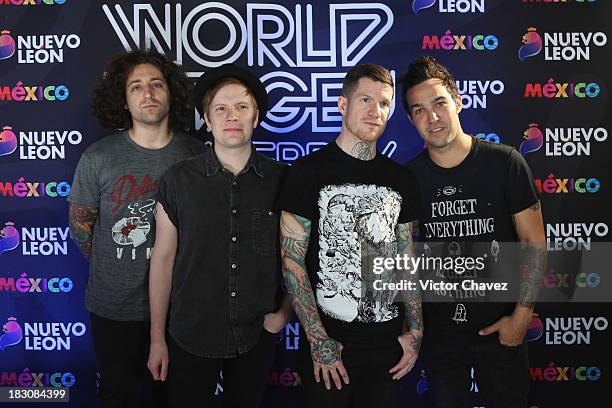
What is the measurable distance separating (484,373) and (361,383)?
0.55 meters

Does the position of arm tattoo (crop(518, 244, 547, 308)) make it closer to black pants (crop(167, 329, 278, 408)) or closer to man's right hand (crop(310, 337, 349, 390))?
man's right hand (crop(310, 337, 349, 390))

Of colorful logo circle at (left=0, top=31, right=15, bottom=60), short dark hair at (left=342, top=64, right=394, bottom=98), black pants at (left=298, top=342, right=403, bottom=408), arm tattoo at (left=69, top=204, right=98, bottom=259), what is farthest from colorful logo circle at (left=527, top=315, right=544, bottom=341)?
colorful logo circle at (left=0, top=31, right=15, bottom=60)

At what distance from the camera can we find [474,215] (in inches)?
88.2

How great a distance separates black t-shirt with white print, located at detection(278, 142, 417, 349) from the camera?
2.06 metres

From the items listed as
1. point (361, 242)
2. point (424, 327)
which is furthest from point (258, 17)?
point (424, 327)

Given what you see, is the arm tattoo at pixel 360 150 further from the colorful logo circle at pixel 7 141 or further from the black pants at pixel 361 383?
the colorful logo circle at pixel 7 141

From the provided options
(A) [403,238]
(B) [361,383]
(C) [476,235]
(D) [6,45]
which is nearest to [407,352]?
(B) [361,383]

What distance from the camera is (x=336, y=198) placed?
2.06m

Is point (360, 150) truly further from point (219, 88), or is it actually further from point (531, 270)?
point (531, 270)

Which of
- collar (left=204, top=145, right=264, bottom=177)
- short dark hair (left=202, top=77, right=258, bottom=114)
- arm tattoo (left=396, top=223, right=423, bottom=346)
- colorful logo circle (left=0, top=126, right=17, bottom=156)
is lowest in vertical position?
arm tattoo (left=396, top=223, right=423, bottom=346)

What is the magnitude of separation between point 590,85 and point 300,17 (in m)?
1.56

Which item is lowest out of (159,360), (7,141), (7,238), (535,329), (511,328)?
(535,329)

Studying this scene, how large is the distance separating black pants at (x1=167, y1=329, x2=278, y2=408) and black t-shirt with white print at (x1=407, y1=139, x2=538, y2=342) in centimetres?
72

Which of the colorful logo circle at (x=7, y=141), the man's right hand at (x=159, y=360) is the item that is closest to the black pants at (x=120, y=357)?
the man's right hand at (x=159, y=360)
